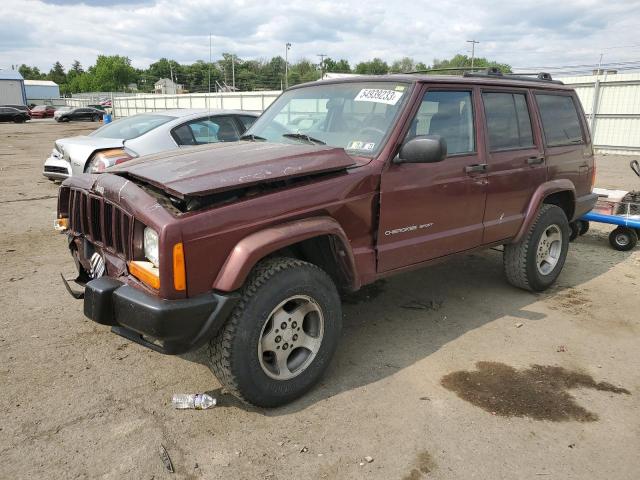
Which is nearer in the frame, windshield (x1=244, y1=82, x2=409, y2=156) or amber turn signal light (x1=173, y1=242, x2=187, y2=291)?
amber turn signal light (x1=173, y1=242, x2=187, y2=291)

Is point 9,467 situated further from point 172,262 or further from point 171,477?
point 172,262

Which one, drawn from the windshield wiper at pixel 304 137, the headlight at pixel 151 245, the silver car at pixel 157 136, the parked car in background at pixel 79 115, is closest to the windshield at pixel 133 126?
the silver car at pixel 157 136

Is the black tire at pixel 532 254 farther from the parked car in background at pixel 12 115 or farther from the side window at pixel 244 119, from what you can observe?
the parked car in background at pixel 12 115

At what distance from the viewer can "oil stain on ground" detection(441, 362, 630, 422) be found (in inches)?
125

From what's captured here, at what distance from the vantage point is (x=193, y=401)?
3170mm

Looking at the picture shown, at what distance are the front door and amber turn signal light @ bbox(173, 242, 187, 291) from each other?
1.48m

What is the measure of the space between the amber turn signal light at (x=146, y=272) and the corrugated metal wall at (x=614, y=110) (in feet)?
65.2

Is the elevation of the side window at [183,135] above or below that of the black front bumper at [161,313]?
above

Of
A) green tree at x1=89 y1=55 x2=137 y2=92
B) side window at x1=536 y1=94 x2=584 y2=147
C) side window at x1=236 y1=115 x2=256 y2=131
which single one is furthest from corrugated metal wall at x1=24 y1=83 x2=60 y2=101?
side window at x1=536 y1=94 x2=584 y2=147

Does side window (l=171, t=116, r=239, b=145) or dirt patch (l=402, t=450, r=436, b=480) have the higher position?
side window (l=171, t=116, r=239, b=145)

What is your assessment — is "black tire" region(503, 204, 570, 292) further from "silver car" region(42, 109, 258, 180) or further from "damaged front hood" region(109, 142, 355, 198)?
"silver car" region(42, 109, 258, 180)

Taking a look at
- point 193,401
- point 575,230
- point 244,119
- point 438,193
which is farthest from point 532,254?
point 244,119

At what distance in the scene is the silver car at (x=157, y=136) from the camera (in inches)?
300

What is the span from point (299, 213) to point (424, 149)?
0.98 metres
